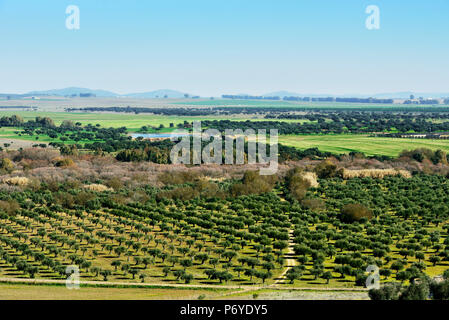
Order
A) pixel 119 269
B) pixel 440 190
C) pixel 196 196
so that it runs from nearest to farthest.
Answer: pixel 119 269 → pixel 196 196 → pixel 440 190

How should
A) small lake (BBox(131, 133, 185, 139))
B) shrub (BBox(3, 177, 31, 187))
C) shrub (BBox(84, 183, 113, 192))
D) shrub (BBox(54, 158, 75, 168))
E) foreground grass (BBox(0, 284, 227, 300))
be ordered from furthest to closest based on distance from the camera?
small lake (BBox(131, 133, 185, 139)), shrub (BBox(54, 158, 75, 168)), shrub (BBox(3, 177, 31, 187)), shrub (BBox(84, 183, 113, 192)), foreground grass (BBox(0, 284, 227, 300))

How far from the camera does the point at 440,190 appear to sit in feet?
233

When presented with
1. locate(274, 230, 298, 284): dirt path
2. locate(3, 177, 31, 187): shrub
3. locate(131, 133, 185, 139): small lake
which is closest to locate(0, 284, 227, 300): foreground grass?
locate(274, 230, 298, 284): dirt path

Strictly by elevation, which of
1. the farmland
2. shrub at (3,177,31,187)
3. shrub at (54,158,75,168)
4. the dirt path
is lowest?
the dirt path

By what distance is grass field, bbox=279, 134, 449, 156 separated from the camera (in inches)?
4550

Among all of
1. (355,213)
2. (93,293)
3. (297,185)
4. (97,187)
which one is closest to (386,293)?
(93,293)

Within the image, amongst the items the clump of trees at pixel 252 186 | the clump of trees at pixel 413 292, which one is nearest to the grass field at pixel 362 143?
the clump of trees at pixel 252 186

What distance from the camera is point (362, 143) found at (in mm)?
127312

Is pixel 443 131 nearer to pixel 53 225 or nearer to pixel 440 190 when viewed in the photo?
pixel 440 190

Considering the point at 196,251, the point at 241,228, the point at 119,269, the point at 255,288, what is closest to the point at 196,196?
the point at 241,228

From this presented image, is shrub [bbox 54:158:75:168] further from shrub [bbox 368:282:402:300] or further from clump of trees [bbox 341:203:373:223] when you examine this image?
shrub [bbox 368:282:402:300]

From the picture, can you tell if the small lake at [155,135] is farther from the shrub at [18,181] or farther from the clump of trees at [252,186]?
the clump of trees at [252,186]

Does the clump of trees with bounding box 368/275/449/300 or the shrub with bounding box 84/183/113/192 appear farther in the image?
the shrub with bounding box 84/183/113/192
